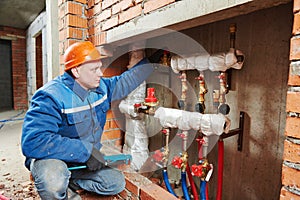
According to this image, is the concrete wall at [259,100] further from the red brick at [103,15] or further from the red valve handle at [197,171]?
the red brick at [103,15]

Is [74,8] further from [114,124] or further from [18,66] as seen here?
[18,66]

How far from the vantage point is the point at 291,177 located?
620 mm

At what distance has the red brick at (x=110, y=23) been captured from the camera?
1.35 m

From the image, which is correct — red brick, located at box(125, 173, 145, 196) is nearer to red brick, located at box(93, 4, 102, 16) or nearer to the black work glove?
the black work glove

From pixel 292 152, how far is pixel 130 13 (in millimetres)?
1047

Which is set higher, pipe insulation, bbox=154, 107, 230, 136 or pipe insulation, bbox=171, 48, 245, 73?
pipe insulation, bbox=171, 48, 245, 73

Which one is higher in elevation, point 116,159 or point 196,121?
point 196,121

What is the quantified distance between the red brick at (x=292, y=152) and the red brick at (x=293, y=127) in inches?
1.1

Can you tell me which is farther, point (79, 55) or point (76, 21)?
point (76, 21)

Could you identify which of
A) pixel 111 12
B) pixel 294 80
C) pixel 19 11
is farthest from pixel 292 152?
pixel 19 11

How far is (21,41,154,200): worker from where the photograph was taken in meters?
1.06

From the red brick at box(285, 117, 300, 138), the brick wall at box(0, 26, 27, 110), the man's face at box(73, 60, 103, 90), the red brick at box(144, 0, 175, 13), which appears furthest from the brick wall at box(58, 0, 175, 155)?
the brick wall at box(0, 26, 27, 110)

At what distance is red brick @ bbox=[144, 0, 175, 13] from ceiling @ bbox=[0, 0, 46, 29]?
3.21m

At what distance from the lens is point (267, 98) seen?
1.05 m
